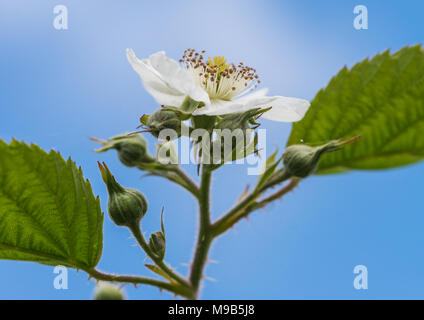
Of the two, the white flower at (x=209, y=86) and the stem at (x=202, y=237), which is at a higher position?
the white flower at (x=209, y=86)

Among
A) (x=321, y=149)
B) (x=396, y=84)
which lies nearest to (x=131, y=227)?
(x=321, y=149)

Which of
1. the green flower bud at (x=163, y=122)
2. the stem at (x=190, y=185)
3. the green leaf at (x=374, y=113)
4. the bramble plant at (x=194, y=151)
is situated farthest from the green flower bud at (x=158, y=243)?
the green leaf at (x=374, y=113)

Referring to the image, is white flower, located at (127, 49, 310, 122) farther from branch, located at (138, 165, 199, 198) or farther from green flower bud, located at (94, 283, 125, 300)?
green flower bud, located at (94, 283, 125, 300)

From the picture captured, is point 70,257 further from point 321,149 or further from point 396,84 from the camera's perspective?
point 396,84

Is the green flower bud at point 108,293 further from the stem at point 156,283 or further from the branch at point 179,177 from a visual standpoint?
the branch at point 179,177

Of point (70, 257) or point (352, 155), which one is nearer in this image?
point (70, 257)

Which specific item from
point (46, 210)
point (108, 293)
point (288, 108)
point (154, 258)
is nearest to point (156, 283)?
point (154, 258)
